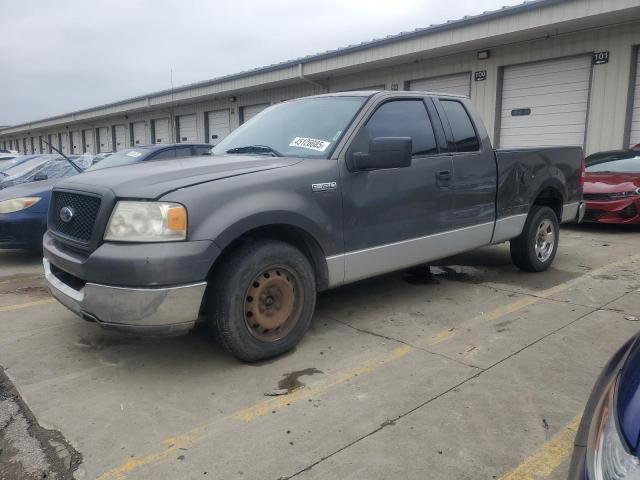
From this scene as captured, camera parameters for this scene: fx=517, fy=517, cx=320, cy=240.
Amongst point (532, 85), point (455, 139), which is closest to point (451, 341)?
point (455, 139)

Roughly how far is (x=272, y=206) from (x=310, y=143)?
87 centimetres

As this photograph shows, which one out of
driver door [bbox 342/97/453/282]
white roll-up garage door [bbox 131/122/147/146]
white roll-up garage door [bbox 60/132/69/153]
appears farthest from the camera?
white roll-up garage door [bbox 60/132/69/153]

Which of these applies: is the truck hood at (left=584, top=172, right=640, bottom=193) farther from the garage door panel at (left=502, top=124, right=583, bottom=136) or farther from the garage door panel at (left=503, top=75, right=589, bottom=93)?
the garage door panel at (left=503, top=75, right=589, bottom=93)

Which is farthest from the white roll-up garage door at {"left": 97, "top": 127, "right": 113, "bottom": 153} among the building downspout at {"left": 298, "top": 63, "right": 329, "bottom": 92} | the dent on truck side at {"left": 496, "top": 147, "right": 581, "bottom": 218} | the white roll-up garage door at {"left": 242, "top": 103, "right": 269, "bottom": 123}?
the dent on truck side at {"left": 496, "top": 147, "right": 581, "bottom": 218}

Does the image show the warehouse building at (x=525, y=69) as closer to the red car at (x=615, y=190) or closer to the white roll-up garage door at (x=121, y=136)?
the red car at (x=615, y=190)

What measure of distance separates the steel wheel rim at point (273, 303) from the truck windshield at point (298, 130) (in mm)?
984

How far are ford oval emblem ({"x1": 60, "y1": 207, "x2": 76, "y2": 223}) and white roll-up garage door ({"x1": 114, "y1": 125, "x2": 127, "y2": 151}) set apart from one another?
97.2 feet

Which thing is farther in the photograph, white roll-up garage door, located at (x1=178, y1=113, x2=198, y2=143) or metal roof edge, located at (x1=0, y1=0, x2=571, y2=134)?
white roll-up garage door, located at (x1=178, y1=113, x2=198, y2=143)

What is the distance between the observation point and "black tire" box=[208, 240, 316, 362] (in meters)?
3.28

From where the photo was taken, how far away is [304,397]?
10.2 feet

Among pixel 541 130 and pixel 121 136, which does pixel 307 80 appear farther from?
pixel 121 136

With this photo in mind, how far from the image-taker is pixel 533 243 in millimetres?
5754

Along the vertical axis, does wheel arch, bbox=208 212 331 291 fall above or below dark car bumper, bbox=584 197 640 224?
above

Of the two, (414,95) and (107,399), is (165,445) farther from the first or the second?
(414,95)
